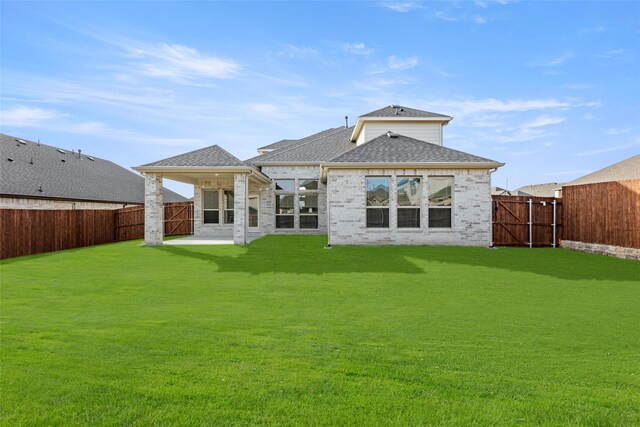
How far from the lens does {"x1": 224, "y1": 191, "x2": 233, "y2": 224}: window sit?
22.0m

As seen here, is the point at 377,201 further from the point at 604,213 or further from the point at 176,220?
the point at 176,220

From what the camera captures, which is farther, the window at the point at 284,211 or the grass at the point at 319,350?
the window at the point at 284,211

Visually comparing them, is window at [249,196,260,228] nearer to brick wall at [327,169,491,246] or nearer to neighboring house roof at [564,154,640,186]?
brick wall at [327,169,491,246]

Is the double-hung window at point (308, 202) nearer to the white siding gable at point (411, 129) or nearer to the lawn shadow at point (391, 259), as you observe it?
the white siding gable at point (411, 129)

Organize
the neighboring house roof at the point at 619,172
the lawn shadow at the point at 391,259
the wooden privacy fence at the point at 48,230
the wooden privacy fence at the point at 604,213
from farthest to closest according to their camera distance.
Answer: the neighboring house roof at the point at 619,172, the wooden privacy fence at the point at 48,230, the wooden privacy fence at the point at 604,213, the lawn shadow at the point at 391,259

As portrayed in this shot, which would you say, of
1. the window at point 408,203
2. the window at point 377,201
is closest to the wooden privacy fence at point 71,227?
the window at point 377,201

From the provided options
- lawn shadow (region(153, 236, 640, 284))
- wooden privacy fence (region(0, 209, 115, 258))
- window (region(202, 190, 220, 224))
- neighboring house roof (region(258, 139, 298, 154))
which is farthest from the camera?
neighboring house roof (region(258, 139, 298, 154))

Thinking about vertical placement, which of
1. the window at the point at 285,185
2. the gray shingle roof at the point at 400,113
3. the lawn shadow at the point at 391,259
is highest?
the gray shingle roof at the point at 400,113

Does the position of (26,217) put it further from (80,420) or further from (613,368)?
(613,368)

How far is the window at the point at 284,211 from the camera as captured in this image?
74.6 ft

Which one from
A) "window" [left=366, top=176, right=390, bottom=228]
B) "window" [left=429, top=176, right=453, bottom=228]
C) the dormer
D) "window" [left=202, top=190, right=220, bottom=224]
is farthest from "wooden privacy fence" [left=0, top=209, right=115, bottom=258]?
"window" [left=429, top=176, right=453, bottom=228]

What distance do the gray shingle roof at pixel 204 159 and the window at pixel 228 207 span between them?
4.63 m

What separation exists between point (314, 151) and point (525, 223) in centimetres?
1191

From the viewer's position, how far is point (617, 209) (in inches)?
567
